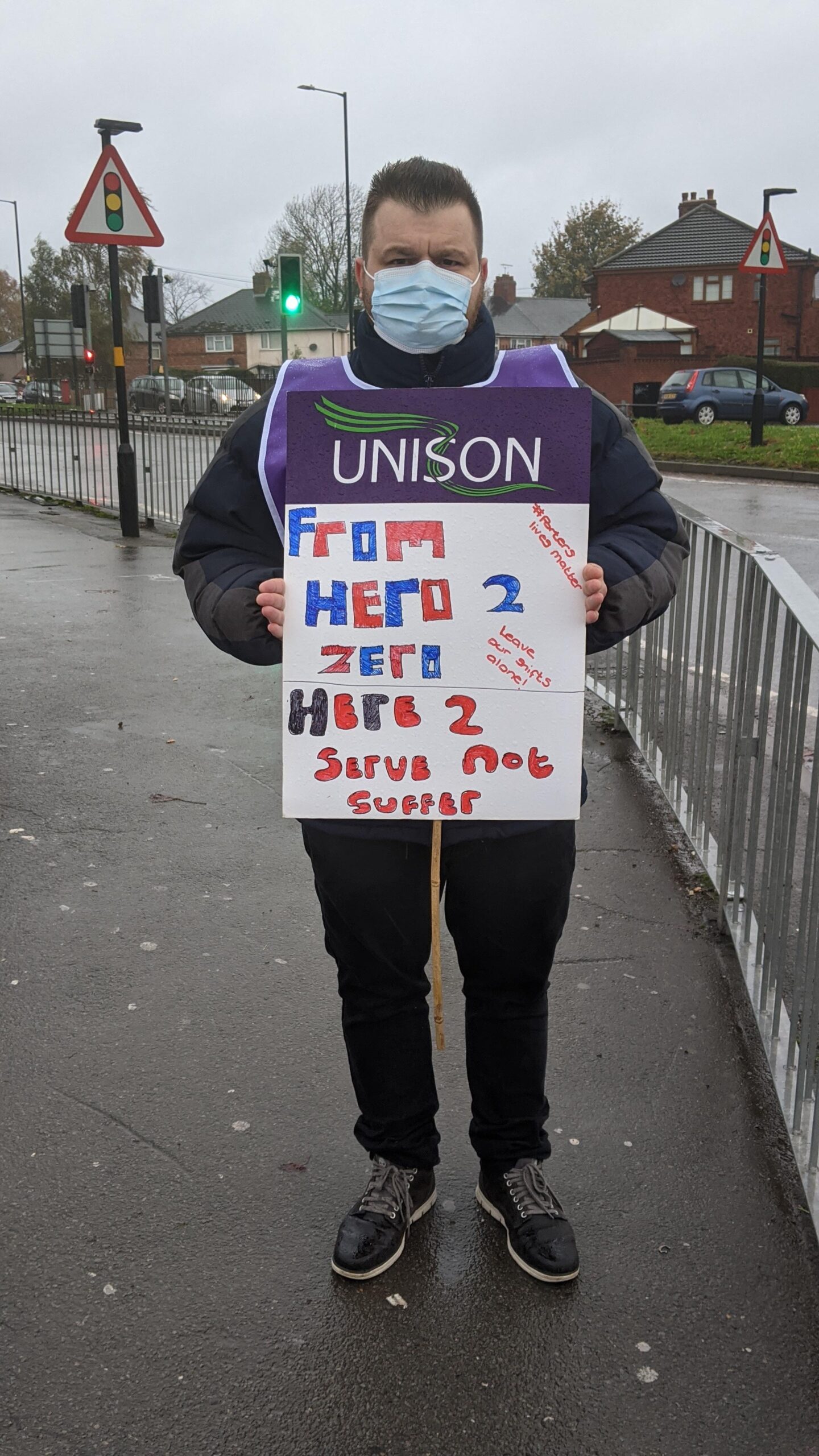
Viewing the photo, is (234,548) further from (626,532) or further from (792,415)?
(792,415)

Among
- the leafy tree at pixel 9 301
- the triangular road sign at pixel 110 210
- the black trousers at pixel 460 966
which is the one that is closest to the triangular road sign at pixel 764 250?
the triangular road sign at pixel 110 210

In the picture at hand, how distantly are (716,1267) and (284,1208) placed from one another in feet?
2.93

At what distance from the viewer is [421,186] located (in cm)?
235

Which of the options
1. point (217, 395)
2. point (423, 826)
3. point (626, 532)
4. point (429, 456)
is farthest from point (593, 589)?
point (217, 395)

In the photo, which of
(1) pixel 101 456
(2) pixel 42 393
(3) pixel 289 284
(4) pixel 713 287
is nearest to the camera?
(1) pixel 101 456

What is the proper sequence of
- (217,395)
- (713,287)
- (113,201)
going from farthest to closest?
(713,287) < (217,395) < (113,201)

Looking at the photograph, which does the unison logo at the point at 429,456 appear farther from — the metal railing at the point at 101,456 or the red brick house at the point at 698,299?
the red brick house at the point at 698,299

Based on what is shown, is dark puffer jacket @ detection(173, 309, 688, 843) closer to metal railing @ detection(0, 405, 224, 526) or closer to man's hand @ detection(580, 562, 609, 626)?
man's hand @ detection(580, 562, 609, 626)

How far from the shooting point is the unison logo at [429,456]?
2.34 m

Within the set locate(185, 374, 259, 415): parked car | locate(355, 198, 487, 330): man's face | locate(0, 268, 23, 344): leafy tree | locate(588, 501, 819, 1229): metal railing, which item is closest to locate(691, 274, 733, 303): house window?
locate(185, 374, 259, 415): parked car

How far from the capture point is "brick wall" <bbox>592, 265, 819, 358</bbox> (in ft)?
169

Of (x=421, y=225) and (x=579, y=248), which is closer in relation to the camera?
(x=421, y=225)

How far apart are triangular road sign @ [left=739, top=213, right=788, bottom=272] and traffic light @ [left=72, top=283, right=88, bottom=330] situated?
10820mm

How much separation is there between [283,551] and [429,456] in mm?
338
